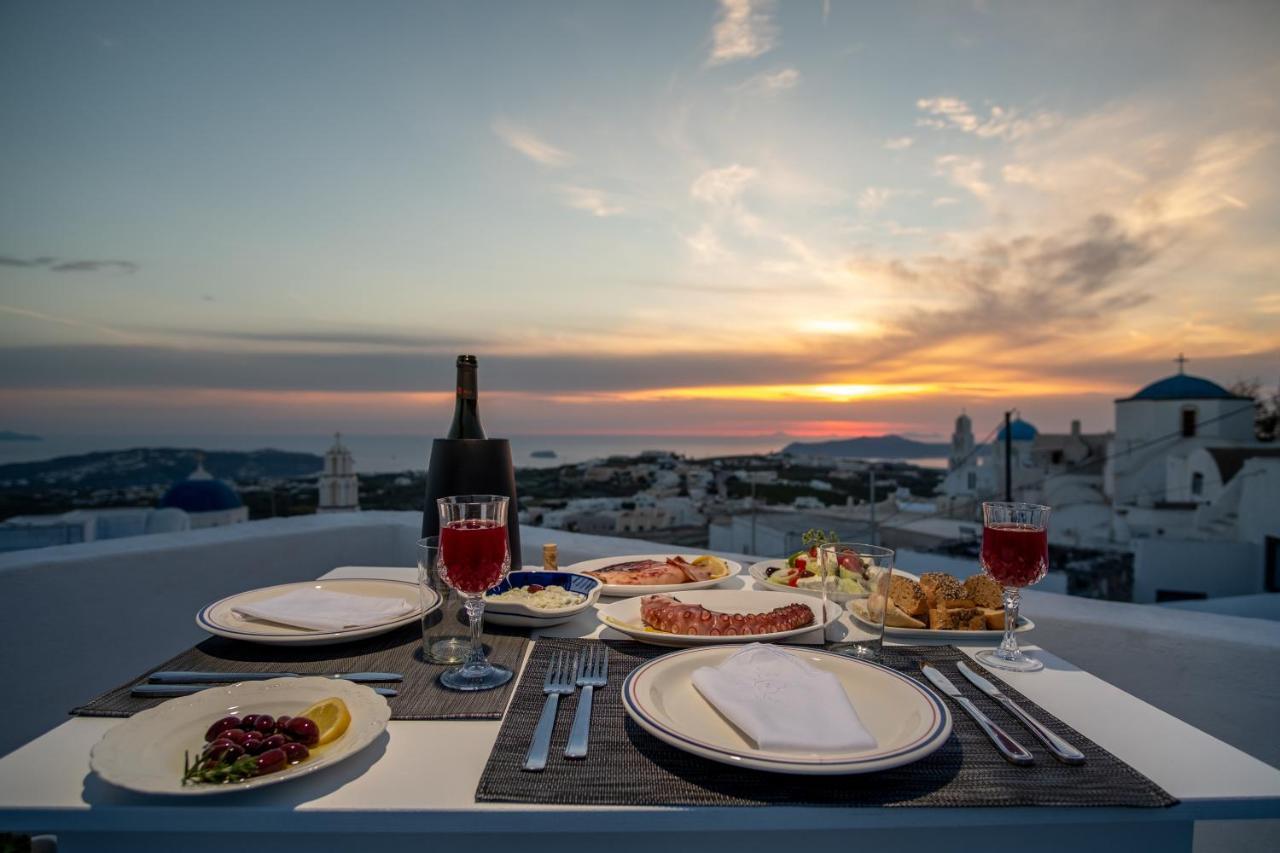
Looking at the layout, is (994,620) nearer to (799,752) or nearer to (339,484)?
(799,752)

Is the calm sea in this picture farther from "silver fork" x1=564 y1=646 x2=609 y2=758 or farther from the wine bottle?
"silver fork" x1=564 y1=646 x2=609 y2=758

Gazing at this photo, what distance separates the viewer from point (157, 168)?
457 cm

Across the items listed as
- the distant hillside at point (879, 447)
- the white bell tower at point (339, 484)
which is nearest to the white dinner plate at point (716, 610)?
the white bell tower at point (339, 484)

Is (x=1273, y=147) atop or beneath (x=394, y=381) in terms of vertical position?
atop

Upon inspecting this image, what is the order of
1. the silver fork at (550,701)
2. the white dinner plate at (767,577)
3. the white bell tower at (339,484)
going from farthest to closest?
the white bell tower at (339,484)
the white dinner plate at (767,577)
the silver fork at (550,701)

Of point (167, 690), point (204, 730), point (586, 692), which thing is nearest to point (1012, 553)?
point (586, 692)

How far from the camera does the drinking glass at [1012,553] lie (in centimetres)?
131

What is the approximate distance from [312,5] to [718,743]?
4634 mm

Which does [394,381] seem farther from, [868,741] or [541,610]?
[868,741]

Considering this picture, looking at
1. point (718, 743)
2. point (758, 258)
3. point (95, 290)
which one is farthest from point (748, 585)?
point (95, 290)

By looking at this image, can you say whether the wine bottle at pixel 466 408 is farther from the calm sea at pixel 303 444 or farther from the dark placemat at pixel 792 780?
the calm sea at pixel 303 444

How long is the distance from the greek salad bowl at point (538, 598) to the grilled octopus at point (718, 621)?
181mm

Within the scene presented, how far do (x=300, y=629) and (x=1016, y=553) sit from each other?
4.38 feet

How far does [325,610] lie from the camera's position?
1.42 meters
